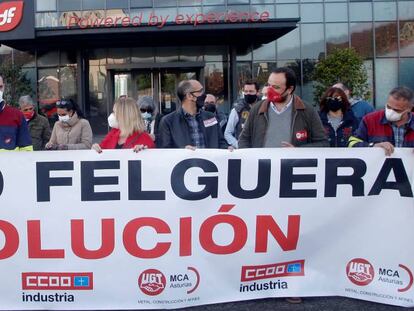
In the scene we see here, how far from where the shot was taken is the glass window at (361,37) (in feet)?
78.8

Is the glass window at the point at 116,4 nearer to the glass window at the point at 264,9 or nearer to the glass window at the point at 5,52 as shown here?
the glass window at the point at 5,52

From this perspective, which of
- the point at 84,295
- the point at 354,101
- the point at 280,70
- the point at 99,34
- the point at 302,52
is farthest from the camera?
the point at 302,52

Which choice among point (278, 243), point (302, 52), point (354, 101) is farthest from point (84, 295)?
point (302, 52)

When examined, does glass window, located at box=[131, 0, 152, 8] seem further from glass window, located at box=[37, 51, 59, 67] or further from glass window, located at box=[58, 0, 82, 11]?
glass window, located at box=[37, 51, 59, 67]

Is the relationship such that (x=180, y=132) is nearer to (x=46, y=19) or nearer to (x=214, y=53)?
(x=214, y=53)

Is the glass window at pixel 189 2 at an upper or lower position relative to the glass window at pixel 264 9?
upper

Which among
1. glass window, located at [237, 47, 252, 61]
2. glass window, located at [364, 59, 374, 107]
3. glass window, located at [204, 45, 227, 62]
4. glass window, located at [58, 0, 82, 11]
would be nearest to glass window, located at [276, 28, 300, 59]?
glass window, located at [237, 47, 252, 61]

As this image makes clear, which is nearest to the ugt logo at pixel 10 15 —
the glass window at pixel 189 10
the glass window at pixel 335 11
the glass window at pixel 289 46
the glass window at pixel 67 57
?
the glass window at pixel 67 57

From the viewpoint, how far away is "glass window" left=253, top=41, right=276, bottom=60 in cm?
2383

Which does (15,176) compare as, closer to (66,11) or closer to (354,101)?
(354,101)

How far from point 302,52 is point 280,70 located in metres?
19.8

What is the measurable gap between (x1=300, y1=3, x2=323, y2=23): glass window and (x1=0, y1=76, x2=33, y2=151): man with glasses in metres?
20.5

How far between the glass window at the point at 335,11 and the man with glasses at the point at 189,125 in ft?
65.7

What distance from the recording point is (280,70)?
15.8ft
